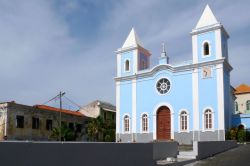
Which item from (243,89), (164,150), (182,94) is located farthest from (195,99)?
(243,89)

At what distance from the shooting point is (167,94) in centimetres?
3403

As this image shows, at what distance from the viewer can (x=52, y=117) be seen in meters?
39.8

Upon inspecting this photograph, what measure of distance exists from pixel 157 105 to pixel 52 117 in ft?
42.9

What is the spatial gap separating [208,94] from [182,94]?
283 centimetres

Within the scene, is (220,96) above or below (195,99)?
above

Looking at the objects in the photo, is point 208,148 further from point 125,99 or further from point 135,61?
point 135,61

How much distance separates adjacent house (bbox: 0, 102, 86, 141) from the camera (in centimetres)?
3300

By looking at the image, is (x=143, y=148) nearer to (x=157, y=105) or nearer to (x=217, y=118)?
(x=217, y=118)

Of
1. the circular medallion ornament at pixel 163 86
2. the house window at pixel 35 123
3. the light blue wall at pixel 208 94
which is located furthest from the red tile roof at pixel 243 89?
the house window at pixel 35 123

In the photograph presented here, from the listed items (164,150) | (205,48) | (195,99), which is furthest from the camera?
(205,48)

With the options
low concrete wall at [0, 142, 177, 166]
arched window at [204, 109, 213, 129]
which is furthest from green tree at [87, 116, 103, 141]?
low concrete wall at [0, 142, 177, 166]

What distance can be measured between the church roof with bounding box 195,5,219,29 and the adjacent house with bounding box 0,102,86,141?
55.2 ft

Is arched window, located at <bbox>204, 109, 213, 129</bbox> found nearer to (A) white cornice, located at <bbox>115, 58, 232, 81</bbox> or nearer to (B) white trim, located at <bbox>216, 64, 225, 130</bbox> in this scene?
(B) white trim, located at <bbox>216, 64, 225, 130</bbox>

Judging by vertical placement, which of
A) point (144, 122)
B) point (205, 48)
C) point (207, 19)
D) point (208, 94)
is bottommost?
point (144, 122)
